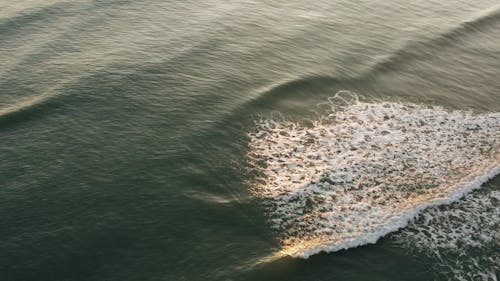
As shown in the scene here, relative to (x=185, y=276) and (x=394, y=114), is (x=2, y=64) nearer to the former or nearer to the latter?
(x=185, y=276)

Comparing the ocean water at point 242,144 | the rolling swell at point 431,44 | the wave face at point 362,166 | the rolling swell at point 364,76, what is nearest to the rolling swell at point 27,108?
the ocean water at point 242,144

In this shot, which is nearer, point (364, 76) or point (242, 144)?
point (242, 144)

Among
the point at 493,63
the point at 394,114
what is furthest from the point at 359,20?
the point at 394,114

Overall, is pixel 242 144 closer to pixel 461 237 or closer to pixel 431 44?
pixel 461 237

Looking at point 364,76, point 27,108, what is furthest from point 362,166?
point 27,108

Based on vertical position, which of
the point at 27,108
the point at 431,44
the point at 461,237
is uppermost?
the point at 431,44

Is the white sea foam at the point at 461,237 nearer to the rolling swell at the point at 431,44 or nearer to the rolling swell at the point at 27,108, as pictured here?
the rolling swell at the point at 431,44

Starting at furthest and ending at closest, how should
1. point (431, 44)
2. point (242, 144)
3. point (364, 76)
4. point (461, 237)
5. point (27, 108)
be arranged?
1. point (431, 44)
2. point (364, 76)
3. point (27, 108)
4. point (242, 144)
5. point (461, 237)
